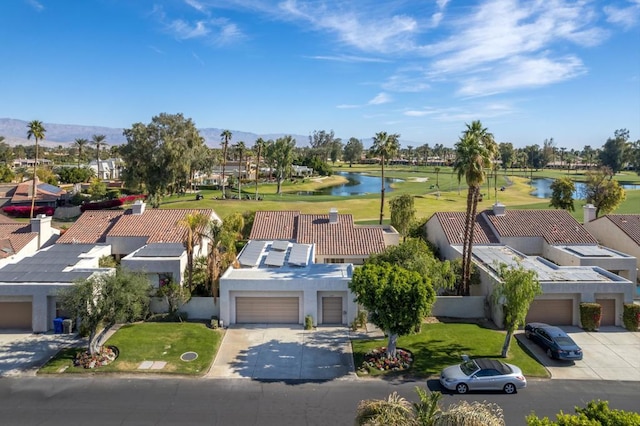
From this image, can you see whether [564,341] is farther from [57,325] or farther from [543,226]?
[57,325]

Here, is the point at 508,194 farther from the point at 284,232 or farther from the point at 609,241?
the point at 284,232

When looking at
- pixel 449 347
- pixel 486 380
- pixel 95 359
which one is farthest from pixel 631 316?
pixel 95 359

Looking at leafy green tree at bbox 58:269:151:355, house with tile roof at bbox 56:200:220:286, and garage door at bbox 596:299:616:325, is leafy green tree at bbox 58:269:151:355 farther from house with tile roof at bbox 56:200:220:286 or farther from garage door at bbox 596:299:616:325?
garage door at bbox 596:299:616:325

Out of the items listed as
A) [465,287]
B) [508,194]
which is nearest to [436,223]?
[465,287]

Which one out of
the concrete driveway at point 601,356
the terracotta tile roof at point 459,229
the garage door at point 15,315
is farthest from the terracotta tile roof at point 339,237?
the garage door at point 15,315

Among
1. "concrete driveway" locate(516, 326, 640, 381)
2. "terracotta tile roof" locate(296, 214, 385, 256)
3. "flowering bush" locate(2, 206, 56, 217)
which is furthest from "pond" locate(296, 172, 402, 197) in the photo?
"concrete driveway" locate(516, 326, 640, 381)

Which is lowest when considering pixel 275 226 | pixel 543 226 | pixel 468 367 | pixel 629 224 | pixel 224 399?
pixel 224 399
